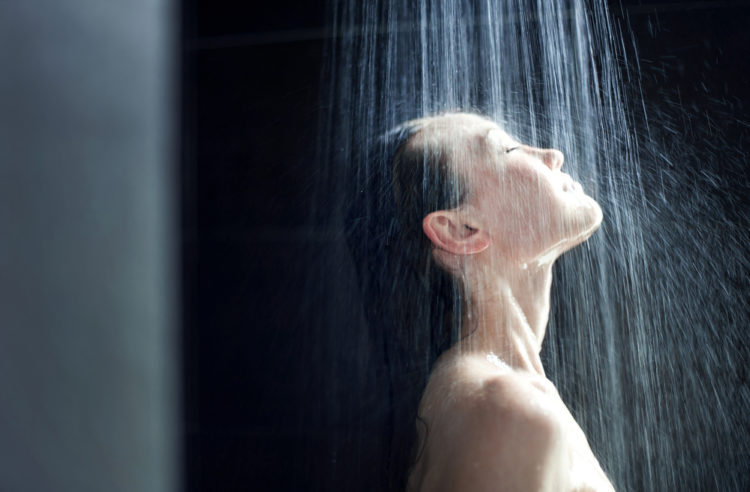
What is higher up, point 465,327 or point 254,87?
point 254,87

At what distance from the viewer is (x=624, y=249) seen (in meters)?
1.02

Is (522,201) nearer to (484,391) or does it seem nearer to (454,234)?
(454,234)

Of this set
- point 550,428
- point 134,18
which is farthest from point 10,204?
point 550,428

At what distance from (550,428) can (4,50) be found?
72 cm

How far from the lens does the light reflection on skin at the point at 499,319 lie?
0.60 m

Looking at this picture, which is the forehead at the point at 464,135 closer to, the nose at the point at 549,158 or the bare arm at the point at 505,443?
the nose at the point at 549,158

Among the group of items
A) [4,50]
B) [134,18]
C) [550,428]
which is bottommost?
[550,428]

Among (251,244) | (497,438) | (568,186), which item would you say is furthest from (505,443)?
(251,244)

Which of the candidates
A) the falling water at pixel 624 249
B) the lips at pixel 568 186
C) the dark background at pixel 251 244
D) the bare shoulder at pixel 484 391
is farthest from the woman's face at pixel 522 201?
the dark background at pixel 251 244

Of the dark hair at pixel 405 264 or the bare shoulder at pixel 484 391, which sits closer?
the bare shoulder at pixel 484 391

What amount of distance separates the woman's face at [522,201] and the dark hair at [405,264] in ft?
0.08

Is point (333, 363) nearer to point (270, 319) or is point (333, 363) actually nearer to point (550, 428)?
point (270, 319)

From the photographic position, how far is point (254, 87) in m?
1.15

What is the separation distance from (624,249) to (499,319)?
1.34 feet
